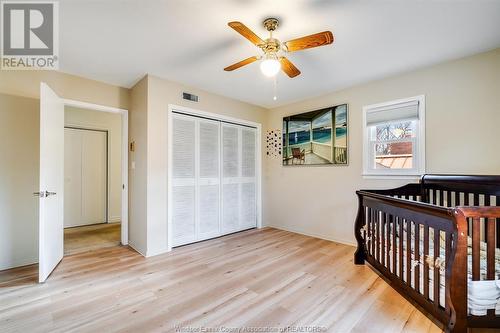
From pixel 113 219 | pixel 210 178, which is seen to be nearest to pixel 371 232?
pixel 210 178

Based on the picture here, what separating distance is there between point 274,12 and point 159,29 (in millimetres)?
995

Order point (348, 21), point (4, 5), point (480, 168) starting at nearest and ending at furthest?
point (4, 5)
point (348, 21)
point (480, 168)

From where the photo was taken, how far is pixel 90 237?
12.2ft

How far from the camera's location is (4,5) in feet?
5.68

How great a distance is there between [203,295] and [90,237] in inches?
107

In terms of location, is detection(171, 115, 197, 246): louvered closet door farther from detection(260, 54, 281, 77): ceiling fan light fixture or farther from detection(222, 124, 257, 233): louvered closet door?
detection(260, 54, 281, 77): ceiling fan light fixture

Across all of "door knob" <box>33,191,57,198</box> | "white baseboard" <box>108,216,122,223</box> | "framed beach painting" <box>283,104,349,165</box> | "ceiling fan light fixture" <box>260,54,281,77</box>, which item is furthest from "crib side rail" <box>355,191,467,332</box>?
"white baseboard" <box>108,216,122,223</box>

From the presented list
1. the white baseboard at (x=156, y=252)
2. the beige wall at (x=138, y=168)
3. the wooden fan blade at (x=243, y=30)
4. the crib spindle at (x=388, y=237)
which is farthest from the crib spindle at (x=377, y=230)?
the beige wall at (x=138, y=168)

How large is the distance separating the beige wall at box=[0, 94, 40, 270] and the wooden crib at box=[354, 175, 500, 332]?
3.85 metres

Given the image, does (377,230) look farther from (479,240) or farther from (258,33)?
(258,33)

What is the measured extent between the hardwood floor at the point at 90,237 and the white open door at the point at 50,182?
0.48 m

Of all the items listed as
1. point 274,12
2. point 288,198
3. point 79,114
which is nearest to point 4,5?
point 274,12

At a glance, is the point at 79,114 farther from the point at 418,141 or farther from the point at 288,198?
the point at 418,141

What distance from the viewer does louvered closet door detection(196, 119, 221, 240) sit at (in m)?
3.53
